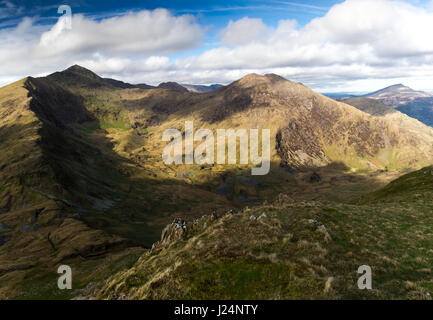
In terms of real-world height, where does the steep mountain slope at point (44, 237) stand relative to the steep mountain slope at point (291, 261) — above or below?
below

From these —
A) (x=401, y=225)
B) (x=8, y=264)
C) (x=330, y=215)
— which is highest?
(x=330, y=215)

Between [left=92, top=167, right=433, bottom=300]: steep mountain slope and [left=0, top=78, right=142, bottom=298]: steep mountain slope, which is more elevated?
[left=92, top=167, right=433, bottom=300]: steep mountain slope

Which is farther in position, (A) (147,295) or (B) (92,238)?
(B) (92,238)

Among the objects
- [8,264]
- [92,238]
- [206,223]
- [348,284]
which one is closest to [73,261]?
[92,238]

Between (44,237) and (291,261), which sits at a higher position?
(291,261)

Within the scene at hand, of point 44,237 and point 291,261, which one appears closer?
point 291,261

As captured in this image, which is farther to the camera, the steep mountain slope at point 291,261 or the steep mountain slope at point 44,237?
the steep mountain slope at point 44,237

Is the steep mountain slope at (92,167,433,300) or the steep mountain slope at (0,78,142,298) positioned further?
the steep mountain slope at (0,78,142,298)
